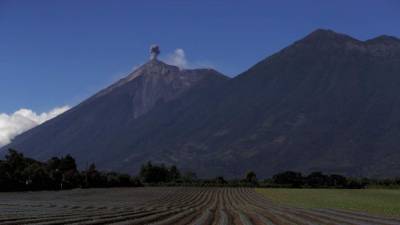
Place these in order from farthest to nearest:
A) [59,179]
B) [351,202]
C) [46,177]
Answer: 1. [59,179]
2. [46,177]
3. [351,202]

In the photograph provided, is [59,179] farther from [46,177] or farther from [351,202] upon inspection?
[351,202]

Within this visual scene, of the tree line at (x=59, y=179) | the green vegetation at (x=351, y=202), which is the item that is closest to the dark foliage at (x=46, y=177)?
the tree line at (x=59, y=179)

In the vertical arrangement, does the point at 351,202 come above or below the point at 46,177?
below

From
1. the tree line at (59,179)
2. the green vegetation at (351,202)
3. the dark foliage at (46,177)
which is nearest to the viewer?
the green vegetation at (351,202)

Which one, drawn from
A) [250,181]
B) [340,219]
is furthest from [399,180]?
[340,219]

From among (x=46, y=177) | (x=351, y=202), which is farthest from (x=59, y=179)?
(x=351, y=202)

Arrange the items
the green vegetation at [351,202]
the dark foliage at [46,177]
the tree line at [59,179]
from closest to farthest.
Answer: the green vegetation at [351,202] → the dark foliage at [46,177] → the tree line at [59,179]

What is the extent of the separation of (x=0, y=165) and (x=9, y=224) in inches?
3727

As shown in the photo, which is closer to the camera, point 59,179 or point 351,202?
point 351,202

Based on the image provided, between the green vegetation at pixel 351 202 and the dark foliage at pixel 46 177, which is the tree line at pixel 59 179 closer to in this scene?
the dark foliage at pixel 46 177

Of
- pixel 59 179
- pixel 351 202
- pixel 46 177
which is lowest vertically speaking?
pixel 351 202

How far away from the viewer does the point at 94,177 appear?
147750 millimetres

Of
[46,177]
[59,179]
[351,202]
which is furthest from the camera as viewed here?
[59,179]

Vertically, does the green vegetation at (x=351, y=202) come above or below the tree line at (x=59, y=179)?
below
